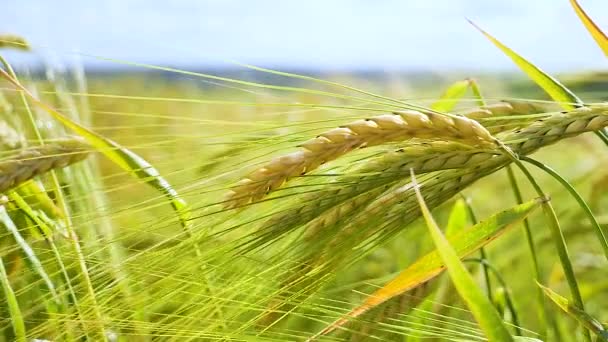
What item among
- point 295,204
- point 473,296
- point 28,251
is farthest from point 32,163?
point 473,296

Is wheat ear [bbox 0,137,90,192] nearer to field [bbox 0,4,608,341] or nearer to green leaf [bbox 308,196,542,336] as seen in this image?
field [bbox 0,4,608,341]

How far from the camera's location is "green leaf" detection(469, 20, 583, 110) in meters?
0.64

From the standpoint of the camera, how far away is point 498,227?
0.55 metres

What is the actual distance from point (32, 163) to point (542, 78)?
392 mm

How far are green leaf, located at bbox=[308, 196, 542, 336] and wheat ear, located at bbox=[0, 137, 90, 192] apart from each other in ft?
0.76

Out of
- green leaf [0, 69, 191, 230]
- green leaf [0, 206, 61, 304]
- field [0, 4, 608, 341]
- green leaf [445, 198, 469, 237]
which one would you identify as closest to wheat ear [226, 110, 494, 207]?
field [0, 4, 608, 341]

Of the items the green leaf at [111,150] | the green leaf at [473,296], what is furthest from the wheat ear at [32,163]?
the green leaf at [473,296]

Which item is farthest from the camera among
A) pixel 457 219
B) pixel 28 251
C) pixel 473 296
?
pixel 457 219

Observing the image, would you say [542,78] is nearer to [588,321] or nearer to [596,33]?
[596,33]

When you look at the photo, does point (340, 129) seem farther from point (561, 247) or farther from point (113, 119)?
point (113, 119)

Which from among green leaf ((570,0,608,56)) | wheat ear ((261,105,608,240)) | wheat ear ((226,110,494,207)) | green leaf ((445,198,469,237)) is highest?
green leaf ((570,0,608,56))

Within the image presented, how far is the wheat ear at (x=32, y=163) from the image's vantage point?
0.63 m

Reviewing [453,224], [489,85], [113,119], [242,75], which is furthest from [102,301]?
[489,85]

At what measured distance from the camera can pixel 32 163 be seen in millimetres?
644
